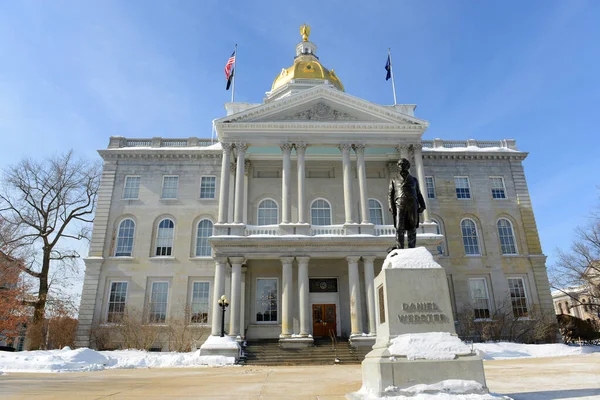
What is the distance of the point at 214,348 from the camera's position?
19.8 m

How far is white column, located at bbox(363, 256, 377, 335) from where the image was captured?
2175 centimetres

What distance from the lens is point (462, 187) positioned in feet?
105

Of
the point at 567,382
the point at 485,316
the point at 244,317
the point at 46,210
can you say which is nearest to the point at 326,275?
the point at 244,317

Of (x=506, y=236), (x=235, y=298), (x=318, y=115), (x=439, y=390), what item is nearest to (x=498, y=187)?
(x=506, y=236)

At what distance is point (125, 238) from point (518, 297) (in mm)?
28765

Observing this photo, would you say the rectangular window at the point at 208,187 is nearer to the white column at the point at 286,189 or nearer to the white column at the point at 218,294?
the white column at the point at 286,189

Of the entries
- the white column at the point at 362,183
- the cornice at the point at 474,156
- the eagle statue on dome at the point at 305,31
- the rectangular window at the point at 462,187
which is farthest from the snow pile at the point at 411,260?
the eagle statue on dome at the point at 305,31

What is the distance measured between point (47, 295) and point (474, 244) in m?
30.6

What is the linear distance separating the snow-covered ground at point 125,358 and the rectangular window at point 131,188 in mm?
12071

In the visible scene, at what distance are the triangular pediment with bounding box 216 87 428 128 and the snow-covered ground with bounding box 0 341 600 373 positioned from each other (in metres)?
14.0

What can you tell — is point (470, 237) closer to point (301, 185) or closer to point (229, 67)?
point (301, 185)

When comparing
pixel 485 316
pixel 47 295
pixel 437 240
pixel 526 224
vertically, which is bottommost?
pixel 485 316

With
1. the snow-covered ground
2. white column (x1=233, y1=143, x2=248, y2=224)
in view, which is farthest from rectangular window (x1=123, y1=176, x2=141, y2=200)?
the snow-covered ground

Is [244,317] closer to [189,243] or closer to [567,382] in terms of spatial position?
[189,243]
